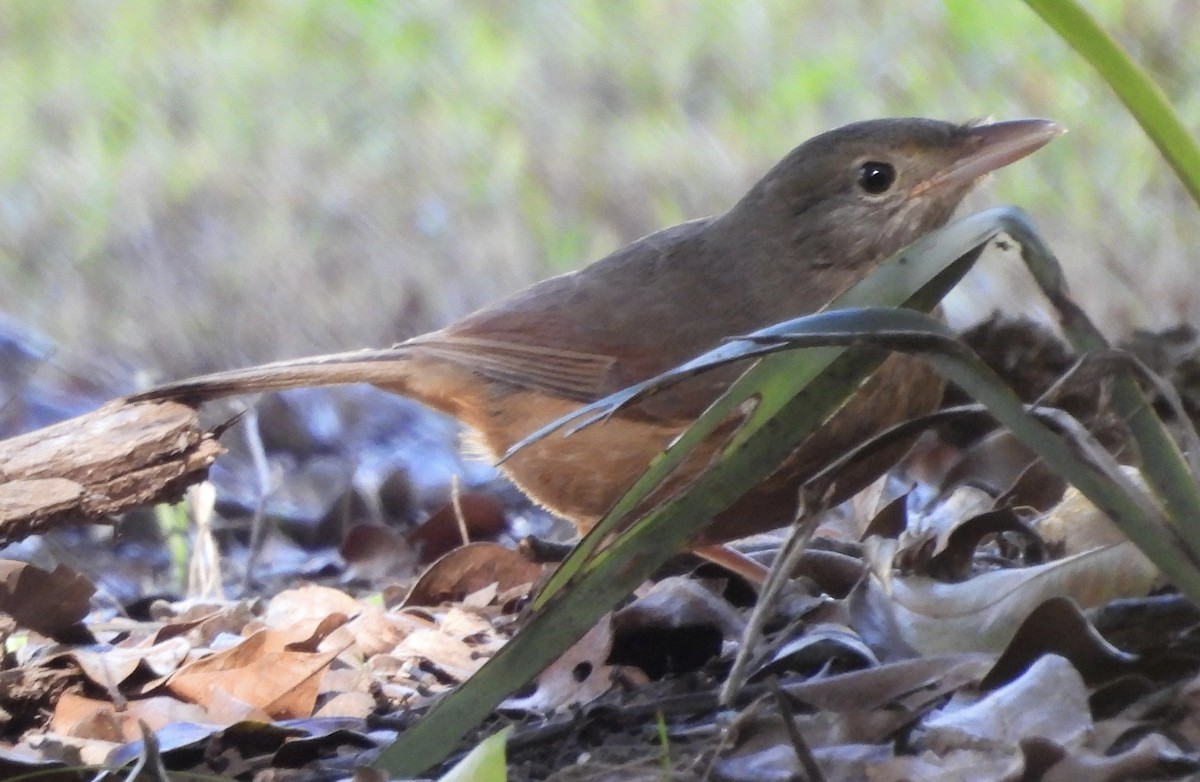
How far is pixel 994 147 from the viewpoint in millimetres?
3279

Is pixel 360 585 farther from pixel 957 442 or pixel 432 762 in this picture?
pixel 432 762

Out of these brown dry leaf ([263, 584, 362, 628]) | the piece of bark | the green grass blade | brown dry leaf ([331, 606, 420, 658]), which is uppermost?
the green grass blade

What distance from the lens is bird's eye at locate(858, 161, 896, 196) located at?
346 cm

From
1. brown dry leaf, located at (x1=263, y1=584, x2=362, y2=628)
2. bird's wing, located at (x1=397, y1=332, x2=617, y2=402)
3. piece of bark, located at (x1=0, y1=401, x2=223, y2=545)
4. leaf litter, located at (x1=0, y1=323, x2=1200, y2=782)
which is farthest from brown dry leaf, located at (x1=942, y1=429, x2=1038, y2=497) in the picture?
piece of bark, located at (x1=0, y1=401, x2=223, y2=545)

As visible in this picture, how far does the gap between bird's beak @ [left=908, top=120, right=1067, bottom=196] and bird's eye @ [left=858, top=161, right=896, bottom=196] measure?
0.10 metres

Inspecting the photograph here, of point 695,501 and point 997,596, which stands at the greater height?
point 695,501

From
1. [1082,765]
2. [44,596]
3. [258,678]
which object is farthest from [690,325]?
[1082,765]

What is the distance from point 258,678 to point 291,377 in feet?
3.23

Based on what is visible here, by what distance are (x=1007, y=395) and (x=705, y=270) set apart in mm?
2031

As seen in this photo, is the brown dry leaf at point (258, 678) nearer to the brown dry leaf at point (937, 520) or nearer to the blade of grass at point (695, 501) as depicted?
the blade of grass at point (695, 501)

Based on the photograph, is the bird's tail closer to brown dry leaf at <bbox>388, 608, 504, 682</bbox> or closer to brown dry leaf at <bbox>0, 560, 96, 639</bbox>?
brown dry leaf at <bbox>0, 560, 96, 639</bbox>

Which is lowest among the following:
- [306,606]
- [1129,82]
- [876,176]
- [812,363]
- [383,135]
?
[306,606]

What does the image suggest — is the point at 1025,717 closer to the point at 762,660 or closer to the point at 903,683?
the point at 903,683

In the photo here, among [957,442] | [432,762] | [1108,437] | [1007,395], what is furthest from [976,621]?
[957,442]
